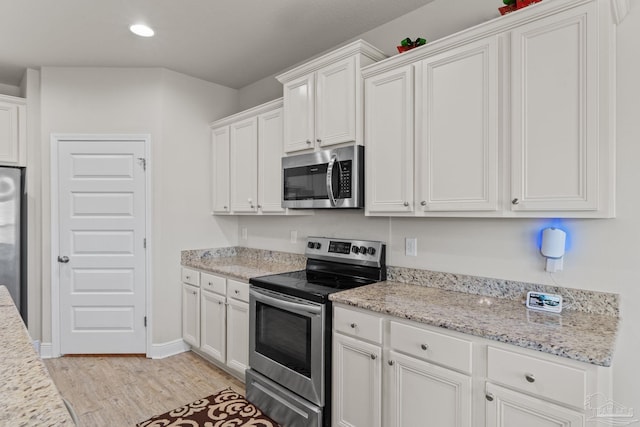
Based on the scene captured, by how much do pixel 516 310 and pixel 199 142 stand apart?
328 centimetres

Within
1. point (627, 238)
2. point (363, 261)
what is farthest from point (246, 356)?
point (627, 238)

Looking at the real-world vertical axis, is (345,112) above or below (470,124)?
above

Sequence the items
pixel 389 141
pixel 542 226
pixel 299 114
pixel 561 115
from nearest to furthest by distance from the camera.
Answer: pixel 561 115
pixel 542 226
pixel 389 141
pixel 299 114

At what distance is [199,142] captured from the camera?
3881mm

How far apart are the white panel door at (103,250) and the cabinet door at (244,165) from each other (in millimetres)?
872

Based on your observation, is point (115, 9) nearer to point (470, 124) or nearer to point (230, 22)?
point (230, 22)

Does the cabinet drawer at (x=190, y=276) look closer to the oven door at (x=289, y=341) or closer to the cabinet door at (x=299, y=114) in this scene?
the oven door at (x=289, y=341)

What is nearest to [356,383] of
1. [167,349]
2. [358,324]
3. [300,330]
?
Answer: [358,324]

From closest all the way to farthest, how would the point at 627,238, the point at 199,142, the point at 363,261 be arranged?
the point at 627,238 → the point at 363,261 → the point at 199,142

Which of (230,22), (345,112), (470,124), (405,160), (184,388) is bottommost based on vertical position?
(184,388)

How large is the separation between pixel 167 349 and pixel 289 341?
1816 mm

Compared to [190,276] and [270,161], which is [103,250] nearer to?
[190,276]

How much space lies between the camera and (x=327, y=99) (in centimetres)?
258

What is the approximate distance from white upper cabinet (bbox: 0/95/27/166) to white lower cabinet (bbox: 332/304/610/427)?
3.53 metres
